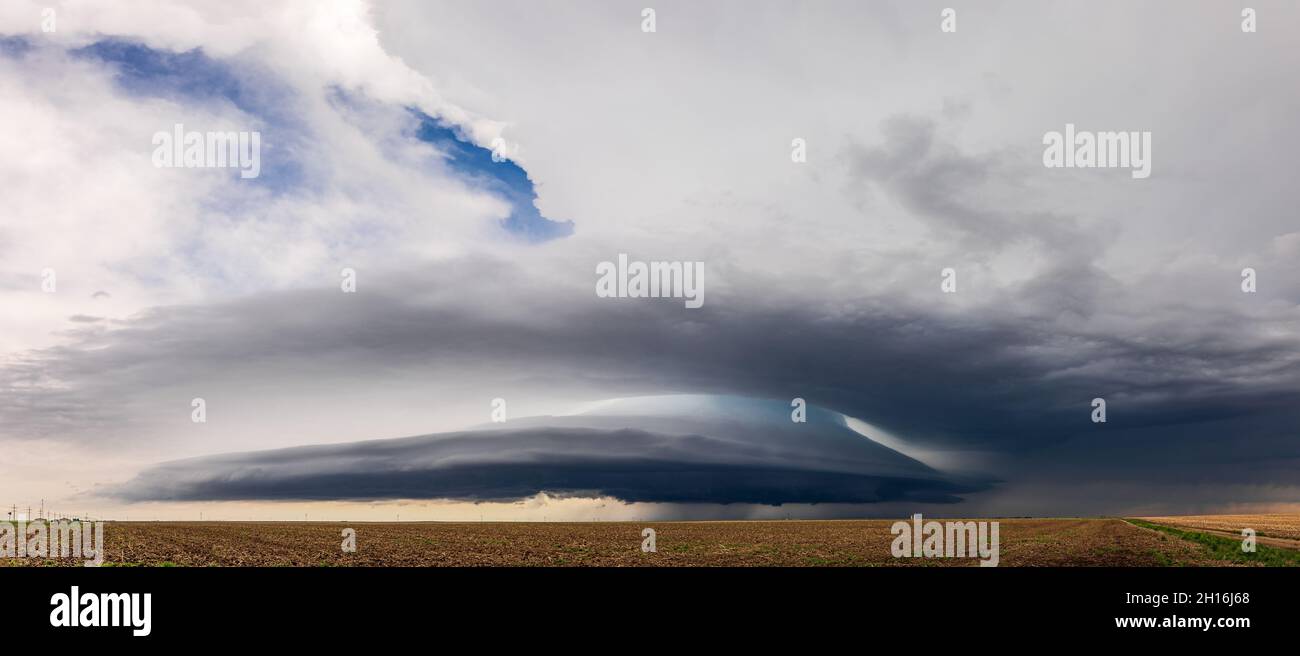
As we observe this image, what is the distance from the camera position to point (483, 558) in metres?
64.1

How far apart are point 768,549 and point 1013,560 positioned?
2119 centimetres
